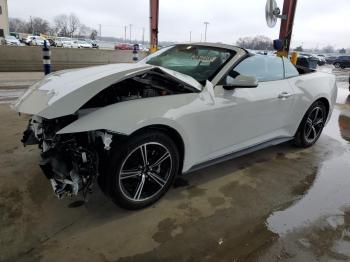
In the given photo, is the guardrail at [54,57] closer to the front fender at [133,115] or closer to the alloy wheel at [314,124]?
the alloy wheel at [314,124]

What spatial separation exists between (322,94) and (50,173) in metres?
3.73

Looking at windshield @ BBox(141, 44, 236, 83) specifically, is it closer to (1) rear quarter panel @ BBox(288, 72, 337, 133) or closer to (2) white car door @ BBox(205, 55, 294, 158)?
(2) white car door @ BBox(205, 55, 294, 158)

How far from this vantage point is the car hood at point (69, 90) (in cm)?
233

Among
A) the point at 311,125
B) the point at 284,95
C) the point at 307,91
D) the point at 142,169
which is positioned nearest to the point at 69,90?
the point at 142,169

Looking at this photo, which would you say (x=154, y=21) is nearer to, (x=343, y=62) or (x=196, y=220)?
(x=196, y=220)

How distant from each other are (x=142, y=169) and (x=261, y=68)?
6.38ft

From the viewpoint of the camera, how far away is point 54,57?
45.0 feet

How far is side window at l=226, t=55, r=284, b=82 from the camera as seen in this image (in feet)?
11.0

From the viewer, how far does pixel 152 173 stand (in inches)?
110

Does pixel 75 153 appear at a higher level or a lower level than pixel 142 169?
higher

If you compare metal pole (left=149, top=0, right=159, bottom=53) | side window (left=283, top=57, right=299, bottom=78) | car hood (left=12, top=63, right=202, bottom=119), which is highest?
metal pole (left=149, top=0, right=159, bottom=53)

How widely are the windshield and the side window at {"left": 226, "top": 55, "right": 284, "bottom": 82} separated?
0.52 feet

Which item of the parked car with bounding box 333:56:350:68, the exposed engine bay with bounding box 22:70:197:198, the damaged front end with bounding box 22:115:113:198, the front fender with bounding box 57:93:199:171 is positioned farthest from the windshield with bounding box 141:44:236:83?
the parked car with bounding box 333:56:350:68

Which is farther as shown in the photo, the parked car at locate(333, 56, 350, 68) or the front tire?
the parked car at locate(333, 56, 350, 68)
